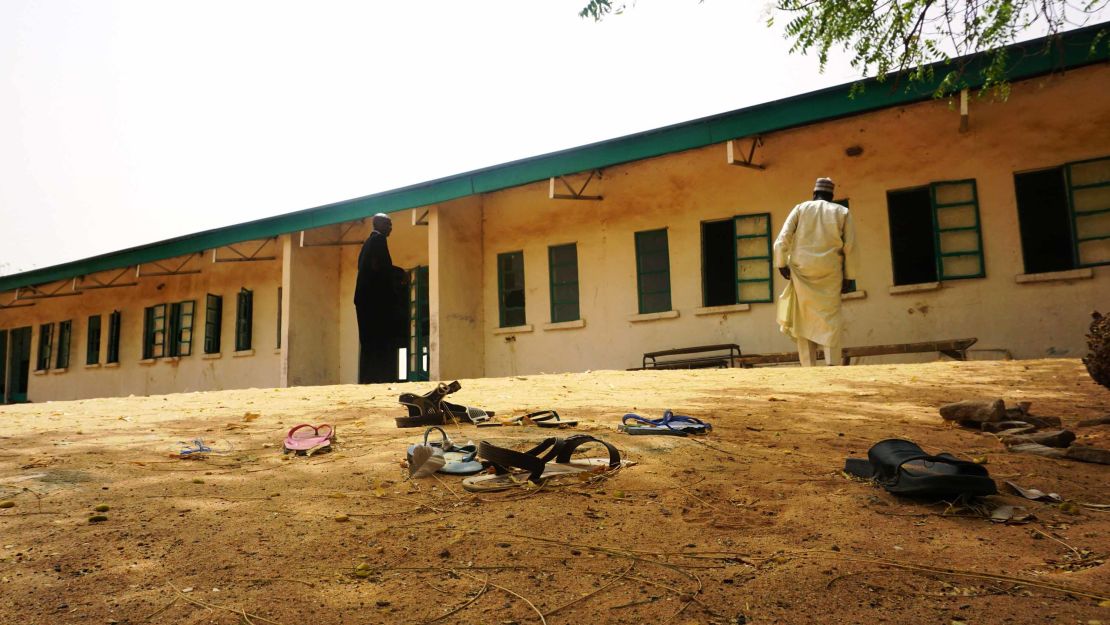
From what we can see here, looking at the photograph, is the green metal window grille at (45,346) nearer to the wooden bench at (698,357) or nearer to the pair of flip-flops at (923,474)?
the wooden bench at (698,357)

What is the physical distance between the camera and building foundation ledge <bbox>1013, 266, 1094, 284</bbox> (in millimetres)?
9109

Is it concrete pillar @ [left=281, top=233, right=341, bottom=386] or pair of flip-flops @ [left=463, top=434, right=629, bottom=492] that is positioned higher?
concrete pillar @ [left=281, top=233, right=341, bottom=386]

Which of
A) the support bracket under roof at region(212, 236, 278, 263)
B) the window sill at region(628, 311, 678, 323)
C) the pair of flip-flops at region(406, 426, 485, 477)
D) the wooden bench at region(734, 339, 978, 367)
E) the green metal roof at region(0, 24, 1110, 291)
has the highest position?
the green metal roof at region(0, 24, 1110, 291)

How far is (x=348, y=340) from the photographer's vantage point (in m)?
15.8

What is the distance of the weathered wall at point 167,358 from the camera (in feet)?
55.4

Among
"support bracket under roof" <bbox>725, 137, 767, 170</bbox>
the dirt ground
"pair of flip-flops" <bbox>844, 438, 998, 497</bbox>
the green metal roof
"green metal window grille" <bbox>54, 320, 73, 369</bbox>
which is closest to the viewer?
the dirt ground

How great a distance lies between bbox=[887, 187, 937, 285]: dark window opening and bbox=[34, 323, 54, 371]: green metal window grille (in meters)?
22.3

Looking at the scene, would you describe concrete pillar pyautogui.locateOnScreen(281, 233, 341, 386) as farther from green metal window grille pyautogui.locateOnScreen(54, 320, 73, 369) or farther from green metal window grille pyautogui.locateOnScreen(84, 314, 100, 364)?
green metal window grille pyautogui.locateOnScreen(54, 320, 73, 369)

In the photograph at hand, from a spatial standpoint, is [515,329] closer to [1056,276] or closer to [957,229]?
[957,229]

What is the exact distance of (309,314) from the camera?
15188 mm

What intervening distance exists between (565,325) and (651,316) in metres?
1.60

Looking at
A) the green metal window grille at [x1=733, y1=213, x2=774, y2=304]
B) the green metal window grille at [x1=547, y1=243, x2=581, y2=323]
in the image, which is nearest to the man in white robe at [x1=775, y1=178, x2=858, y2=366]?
the green metal window grille at [x1=733, y1=213, x2=774, y2=304]

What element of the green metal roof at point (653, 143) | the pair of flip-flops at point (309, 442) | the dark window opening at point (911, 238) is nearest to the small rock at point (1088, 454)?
the pair of flip-flops at point (309, 442)

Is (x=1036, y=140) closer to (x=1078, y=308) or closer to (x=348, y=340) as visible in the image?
(x=1078, y=308)
